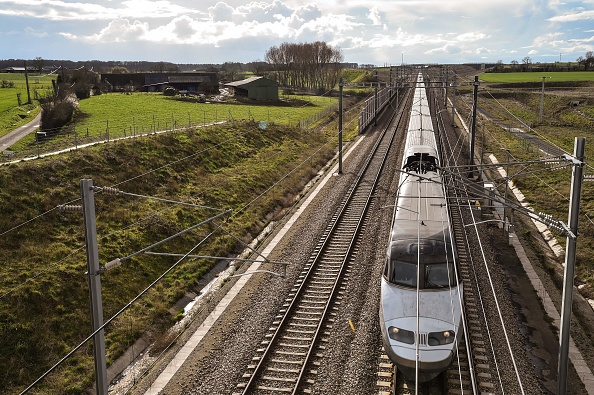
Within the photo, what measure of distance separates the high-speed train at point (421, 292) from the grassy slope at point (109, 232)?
8.82 metres

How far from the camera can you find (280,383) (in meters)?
13.8

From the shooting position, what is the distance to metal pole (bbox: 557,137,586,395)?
1096 centimetres

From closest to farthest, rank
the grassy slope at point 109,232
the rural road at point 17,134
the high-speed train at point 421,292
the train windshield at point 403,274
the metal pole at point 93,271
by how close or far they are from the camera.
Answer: the metal pole at point 93,271
the high-speed train at point 421,292
the train windshield at point 403,274
the grassy slope at point 109,232
the rural road at point 17,134

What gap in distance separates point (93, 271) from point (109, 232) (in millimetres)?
14202

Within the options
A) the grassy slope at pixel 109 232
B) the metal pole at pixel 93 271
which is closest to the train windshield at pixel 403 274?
the metal pole at pixel 93 271

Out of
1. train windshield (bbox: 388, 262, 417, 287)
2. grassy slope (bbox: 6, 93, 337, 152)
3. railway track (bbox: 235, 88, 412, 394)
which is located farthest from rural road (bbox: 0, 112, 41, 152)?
train windshield (bbox: 388, 262, 417, 287)

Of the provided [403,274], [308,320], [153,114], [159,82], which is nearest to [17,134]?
[153,114]

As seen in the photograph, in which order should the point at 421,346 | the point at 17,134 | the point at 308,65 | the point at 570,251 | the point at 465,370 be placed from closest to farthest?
the point at 570,251 < the point at 421,346 < the point at 465,370 < the point at 17,134 < the point at 308,65

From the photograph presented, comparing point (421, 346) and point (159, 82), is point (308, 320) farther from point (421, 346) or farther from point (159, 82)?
point (159, 82)

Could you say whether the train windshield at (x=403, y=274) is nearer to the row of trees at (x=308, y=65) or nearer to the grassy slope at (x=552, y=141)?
the grassy slope at (x=552, y=141)

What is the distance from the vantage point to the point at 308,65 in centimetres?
12731

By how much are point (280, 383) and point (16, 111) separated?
182ft

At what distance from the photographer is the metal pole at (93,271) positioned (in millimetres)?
9250

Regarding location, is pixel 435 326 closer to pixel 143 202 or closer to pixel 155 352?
pixel 155 352
